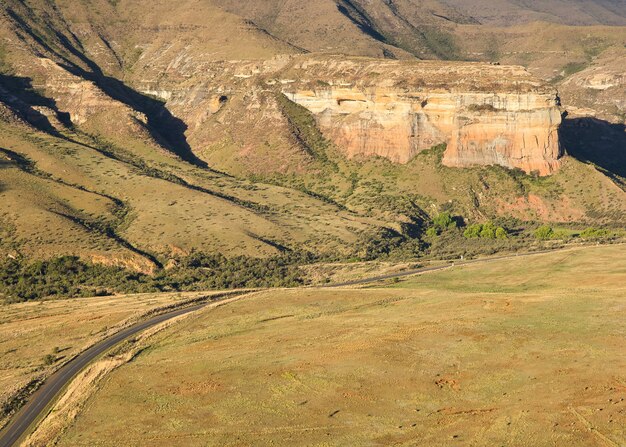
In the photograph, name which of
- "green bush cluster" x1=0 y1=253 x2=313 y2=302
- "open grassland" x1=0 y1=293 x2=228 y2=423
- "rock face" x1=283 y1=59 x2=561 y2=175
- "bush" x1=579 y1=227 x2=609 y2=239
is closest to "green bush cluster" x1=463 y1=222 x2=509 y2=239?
"bush" x1=579 y1=227 x2=609 y2=239

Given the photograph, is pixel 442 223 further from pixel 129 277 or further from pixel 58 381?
pixel 58 381

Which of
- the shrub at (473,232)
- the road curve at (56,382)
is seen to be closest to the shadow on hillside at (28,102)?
the shrub at (473,232)

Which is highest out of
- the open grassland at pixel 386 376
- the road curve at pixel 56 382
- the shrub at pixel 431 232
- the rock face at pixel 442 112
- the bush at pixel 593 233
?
the rock face at pixel 442 112

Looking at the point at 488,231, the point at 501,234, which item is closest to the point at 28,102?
the point at 488,231

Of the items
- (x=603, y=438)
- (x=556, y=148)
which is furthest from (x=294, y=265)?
(x=603, y=438)

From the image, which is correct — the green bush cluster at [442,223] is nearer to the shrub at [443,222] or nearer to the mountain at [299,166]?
the shrub at [443,222]

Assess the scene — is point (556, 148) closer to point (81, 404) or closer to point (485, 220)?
point (485, 220)
